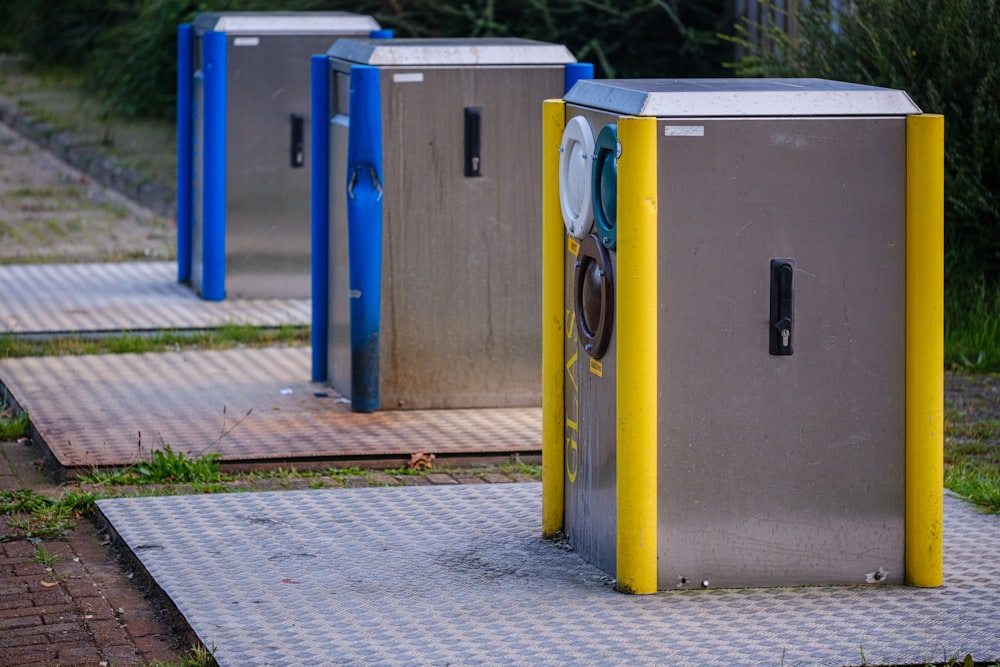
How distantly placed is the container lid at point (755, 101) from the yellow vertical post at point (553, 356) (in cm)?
51

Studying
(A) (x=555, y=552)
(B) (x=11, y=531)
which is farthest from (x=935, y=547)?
(B) (x=11, y=531)

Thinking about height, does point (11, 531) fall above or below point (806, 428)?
below

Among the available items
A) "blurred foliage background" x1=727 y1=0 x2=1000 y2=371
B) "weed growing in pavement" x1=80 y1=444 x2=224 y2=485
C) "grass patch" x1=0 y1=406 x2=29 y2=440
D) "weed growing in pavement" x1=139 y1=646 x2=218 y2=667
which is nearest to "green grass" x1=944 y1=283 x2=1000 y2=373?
"blurred foliage background" x1=727 y1=0 x2=1000 y2=371

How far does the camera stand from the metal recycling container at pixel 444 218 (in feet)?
22.0

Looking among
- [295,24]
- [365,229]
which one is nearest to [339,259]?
[365,229]

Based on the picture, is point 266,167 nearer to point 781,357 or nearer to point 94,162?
point 781,357

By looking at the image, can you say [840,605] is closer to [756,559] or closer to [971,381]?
[756,559]

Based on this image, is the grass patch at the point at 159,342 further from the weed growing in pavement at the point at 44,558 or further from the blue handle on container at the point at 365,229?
the weed growing in pavement at the point at 44,558

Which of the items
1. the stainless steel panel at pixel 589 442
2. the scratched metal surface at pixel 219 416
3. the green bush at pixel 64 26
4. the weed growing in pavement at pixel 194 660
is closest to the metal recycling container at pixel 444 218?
the scratched metal surface at pixel 219 416

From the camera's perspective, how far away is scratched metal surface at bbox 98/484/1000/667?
398 centimetres

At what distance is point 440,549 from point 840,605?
114 cm

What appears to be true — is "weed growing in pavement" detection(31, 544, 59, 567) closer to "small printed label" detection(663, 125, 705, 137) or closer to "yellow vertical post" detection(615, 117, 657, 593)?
"yellow vertical post" detection(615, 117, 657, 593)

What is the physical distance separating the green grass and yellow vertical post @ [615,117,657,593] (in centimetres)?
387

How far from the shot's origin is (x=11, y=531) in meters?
5.19
